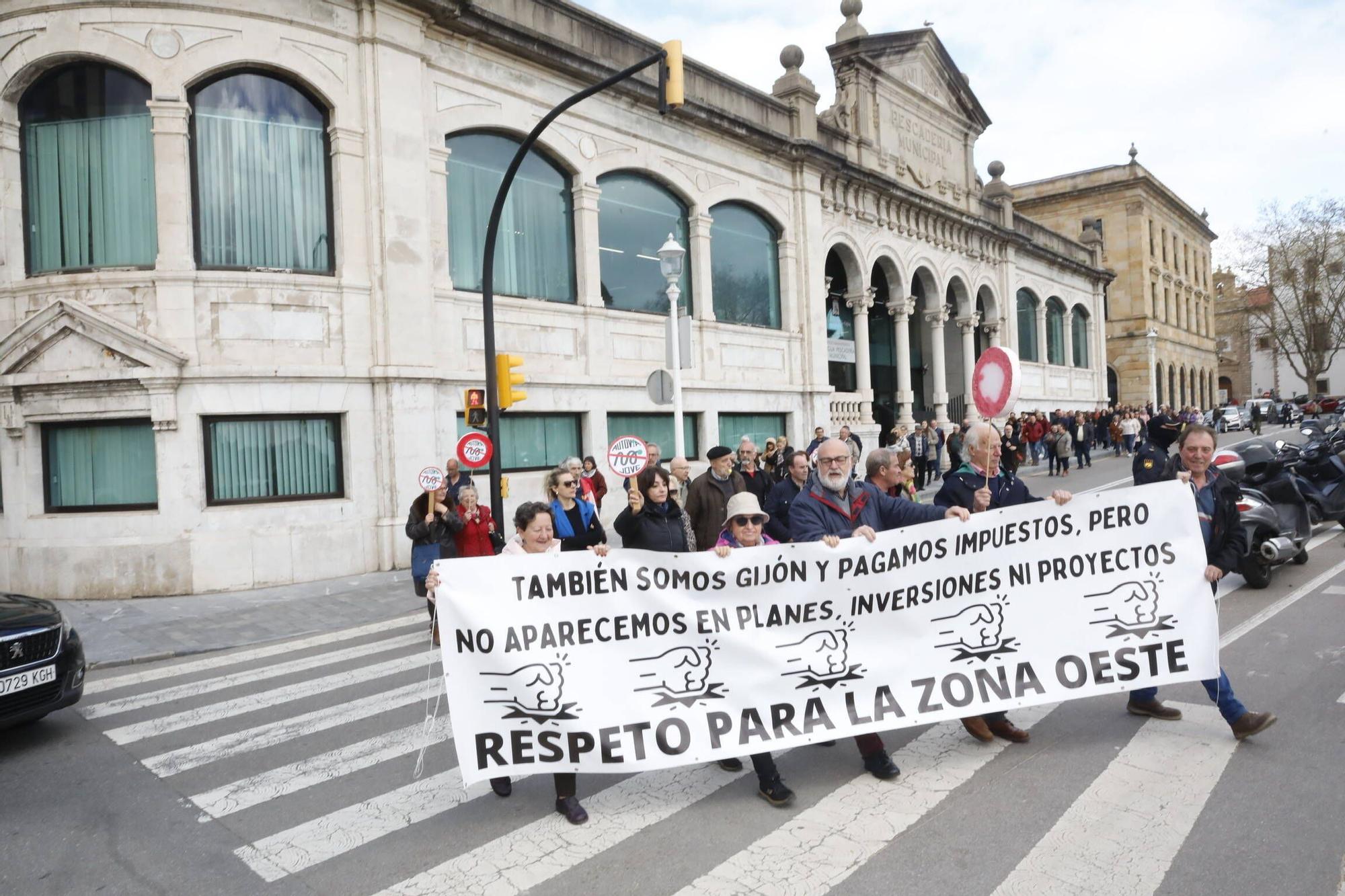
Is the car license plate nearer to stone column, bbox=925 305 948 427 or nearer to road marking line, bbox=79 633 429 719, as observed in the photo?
road marking line, bbox=79 633 429 719

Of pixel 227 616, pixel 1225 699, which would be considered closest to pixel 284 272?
pixel 227 616

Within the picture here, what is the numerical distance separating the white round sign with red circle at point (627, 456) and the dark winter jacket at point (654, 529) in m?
5.05

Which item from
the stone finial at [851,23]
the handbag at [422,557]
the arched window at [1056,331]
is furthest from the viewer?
the arched window at [1056,331]

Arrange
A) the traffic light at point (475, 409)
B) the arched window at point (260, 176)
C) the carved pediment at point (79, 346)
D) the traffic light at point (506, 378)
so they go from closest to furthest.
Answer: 1. the carved pediment at point (79, 346)
2. the traffic light at point (506, 378)
3. the traffic light at point (475, 409)
4. the arched window at point (260, 176)

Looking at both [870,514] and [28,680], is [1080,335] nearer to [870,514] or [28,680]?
[870,514]

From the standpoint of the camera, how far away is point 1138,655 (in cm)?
527

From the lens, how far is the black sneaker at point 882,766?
4805 millimetres

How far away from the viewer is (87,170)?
13055 millimetres

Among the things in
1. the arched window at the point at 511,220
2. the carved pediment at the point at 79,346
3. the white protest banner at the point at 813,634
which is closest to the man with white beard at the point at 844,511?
the white protest banner at the point at 813,634

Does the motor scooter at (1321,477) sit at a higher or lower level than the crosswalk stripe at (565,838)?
higher

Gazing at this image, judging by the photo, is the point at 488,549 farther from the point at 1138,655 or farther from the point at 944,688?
the point at 1138,655

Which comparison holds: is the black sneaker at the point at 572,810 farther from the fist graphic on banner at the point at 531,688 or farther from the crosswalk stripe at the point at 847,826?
the crosswalk stripe at the point at 847,826

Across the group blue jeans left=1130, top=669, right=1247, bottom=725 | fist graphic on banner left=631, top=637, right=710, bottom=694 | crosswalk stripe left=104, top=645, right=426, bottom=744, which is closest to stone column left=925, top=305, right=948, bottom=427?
crosswalk stripe left=104, top=645, right=426, bottom=744

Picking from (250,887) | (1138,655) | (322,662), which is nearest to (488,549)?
(322,662)
